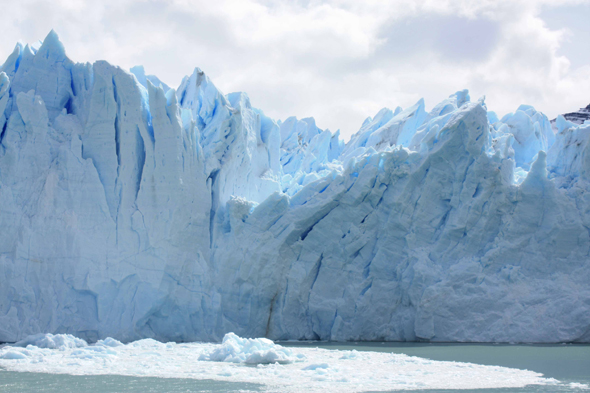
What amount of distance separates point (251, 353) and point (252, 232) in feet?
16.5

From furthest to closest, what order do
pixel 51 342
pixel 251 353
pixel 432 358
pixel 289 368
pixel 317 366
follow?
1. pixel 51 342
2. pixel 432 358
3. pixel 251 353
4. pixel 289 368
5. pixel 317 366

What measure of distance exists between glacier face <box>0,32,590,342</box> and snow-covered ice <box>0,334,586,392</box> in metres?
2.50

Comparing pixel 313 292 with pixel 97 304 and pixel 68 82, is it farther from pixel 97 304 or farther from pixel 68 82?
pixel 68 82

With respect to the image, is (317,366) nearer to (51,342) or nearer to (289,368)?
(289,368)

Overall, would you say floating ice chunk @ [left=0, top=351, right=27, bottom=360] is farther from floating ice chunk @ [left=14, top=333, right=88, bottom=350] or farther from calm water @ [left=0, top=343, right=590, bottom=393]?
calm water @ [left=0, top=343, right=590, bottom=393]

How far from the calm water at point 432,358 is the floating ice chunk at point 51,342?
2.90m

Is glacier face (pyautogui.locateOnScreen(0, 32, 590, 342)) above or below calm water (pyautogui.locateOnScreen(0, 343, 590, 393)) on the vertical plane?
above

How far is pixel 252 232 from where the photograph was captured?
15.5 m

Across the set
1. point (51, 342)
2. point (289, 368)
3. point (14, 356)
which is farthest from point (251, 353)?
point (51, 342)

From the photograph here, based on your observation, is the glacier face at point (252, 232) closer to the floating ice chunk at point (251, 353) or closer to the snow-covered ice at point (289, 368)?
the snow-covered ice at point (289, 368)

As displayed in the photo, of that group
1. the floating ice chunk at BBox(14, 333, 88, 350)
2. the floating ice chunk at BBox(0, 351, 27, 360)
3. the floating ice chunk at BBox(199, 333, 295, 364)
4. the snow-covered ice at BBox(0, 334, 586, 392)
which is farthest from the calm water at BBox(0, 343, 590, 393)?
the floating ice chunk at BBox(14, 333, 88, 350)

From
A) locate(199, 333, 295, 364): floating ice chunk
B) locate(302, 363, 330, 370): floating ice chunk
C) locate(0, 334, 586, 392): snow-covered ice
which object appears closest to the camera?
locate(0, 334, 586, 392): snow-covered ice

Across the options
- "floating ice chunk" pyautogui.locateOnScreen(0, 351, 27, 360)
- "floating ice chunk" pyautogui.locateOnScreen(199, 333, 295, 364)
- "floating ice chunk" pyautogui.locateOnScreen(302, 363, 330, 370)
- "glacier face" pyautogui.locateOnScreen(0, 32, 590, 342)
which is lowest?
"floating ice chunk" pyautogui.locateOnScreen(0, 351, 27, 360)

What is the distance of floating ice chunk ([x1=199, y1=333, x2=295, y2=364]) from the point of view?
1067 cm
